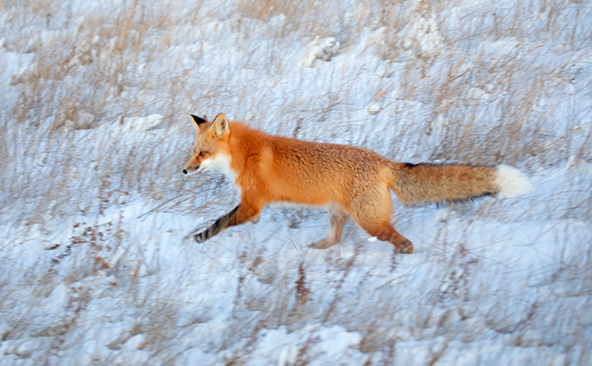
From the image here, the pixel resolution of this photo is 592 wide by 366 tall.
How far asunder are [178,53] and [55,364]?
486cm

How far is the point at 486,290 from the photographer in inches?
112

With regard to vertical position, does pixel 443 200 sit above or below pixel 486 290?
above

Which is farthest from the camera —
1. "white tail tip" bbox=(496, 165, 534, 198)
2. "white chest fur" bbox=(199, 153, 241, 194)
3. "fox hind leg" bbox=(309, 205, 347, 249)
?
"white chest fur" bbox=(199, 153, 241, 194)

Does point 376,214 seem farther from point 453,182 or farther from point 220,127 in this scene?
point 220,127

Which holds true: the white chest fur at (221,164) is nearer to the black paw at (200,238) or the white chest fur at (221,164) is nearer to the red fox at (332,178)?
the red fox at (332,178)

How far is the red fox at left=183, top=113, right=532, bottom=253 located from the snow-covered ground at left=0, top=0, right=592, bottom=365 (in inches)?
10.3

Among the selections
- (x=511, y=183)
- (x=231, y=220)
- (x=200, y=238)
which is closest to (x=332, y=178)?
(x=231, y=220)

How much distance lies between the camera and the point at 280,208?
457 centimetres

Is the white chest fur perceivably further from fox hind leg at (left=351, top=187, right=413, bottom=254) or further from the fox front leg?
fox hind leg at (left=351, top=187, right=413, bottom=254)

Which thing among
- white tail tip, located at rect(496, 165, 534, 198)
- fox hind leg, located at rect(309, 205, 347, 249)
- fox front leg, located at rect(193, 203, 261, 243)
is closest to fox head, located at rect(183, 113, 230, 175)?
fox front leg, located at rect(193, 203, 261, 243)

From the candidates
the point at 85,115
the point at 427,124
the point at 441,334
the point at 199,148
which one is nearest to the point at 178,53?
the point at 85,115

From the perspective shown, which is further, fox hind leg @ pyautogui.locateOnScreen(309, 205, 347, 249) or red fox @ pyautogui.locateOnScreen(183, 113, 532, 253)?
fox hind leg @ pyautogui.locateOnScreen(309, 205, 347, 249)

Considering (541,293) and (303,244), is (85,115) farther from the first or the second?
(541,293)

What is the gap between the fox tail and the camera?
11.1 ft
